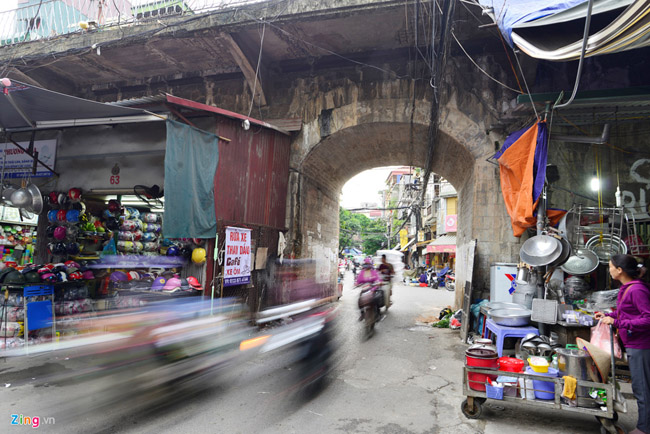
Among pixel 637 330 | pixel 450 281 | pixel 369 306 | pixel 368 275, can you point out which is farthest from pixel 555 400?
pixel 450 281

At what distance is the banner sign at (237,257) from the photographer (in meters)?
7.37

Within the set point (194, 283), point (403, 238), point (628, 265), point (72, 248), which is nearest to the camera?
point (628, 265)

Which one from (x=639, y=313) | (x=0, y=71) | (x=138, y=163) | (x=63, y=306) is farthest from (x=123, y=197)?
(x=639, y=313)

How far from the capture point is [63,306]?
6859mm

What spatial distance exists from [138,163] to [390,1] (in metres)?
6.37

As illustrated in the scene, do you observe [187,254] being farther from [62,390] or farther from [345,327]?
[345,327]

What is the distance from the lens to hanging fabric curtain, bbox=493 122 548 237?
6.61 metres

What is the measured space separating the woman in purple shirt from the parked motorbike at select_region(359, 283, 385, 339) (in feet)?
16.1

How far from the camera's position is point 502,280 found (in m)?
7.56

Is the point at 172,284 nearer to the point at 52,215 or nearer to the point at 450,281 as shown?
the point at 52,215

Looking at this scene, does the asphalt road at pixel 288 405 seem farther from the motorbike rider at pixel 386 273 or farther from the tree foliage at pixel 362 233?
the tree foliage at pixel 362 233

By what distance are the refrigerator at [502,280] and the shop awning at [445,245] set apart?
50.3 ft

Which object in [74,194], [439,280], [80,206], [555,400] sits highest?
[74,194]

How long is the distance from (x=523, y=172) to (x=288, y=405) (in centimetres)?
588
